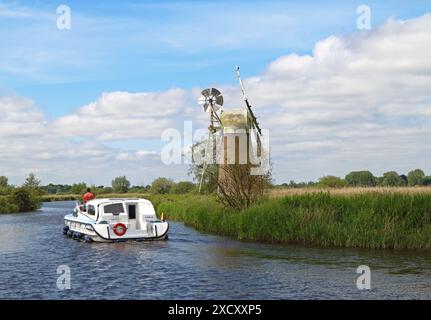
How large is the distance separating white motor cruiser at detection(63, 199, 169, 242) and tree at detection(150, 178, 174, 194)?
52129 millimetres

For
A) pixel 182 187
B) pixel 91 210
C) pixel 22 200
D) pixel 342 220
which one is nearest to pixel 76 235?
pixel 91 210

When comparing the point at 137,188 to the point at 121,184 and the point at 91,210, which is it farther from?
the point at 91,210

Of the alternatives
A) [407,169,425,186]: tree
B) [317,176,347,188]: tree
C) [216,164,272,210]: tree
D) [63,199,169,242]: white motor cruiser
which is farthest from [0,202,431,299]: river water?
[407,169,425,186]: tree

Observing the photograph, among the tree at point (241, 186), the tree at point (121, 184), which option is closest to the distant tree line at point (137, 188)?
the tree at point (121, 184)

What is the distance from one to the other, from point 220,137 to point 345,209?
16403 mm

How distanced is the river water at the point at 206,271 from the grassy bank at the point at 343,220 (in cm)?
115

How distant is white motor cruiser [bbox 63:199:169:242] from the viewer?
28.6 m

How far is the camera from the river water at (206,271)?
16344 mm

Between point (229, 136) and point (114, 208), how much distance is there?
1268 centimetres

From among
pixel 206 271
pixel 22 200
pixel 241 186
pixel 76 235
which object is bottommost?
pixel 206 271

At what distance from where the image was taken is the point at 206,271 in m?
19.9
